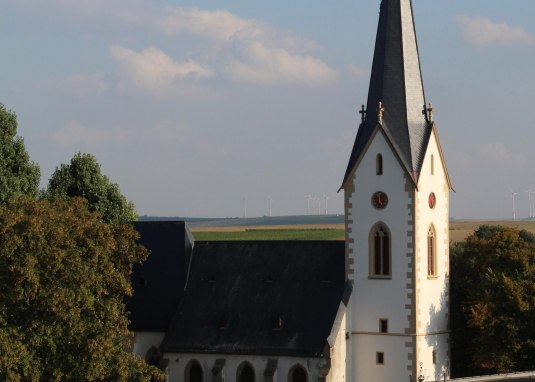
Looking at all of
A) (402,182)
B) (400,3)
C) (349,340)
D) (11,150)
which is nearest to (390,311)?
(349,340)

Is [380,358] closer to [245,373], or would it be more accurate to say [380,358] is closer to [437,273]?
[437,273]

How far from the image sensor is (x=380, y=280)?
6556 cm

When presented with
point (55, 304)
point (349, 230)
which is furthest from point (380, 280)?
point (55, 304)

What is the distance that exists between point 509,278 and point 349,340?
9.25 metres

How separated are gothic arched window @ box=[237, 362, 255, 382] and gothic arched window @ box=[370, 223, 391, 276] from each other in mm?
8065

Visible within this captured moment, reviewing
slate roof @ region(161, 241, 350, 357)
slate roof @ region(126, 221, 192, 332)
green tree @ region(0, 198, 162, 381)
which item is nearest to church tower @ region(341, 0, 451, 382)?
slate roof @ region(161, 241, 350, 357)

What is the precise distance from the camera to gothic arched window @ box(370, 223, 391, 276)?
6569cm

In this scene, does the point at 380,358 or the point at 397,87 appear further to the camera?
the point at 397,87

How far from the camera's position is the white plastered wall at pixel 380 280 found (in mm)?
65062

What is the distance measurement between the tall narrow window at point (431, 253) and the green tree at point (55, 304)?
16.1 meters

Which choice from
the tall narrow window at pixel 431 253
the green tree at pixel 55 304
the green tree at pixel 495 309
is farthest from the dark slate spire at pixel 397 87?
the green tree at pixel 55 304

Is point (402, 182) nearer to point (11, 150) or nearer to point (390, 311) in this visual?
point (390, 311)

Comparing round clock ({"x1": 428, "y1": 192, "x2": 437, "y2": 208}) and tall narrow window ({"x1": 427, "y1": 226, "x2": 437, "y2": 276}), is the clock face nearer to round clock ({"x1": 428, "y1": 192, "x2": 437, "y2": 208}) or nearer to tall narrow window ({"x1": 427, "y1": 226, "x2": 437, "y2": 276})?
round clock ({"x1": 428, "y1": 192, "x2": 437, "y2": 208})

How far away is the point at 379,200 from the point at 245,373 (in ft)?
37.5
